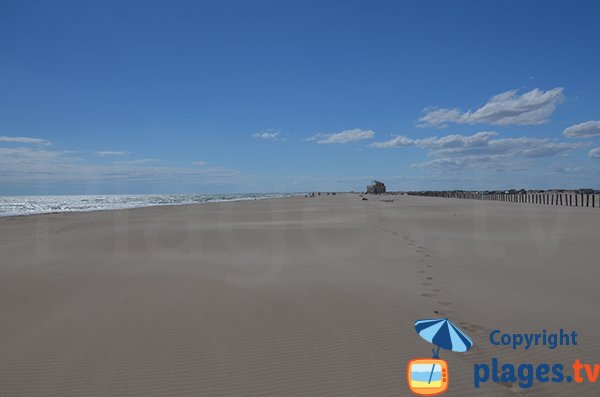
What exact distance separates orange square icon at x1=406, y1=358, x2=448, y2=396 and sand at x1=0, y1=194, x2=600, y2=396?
0.08 m

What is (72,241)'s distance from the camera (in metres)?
13.2

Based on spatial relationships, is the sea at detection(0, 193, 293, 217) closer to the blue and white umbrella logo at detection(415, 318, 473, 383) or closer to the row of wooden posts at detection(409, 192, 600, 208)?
the blue and white umbrella logo at detection(415, 318, 473, 383)

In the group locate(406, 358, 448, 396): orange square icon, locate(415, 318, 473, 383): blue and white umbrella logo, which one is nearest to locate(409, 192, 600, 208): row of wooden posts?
locate(415, 318, 473, 383): blue and white umbrella logo

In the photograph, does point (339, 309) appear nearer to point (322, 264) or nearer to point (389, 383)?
point (389, 383)

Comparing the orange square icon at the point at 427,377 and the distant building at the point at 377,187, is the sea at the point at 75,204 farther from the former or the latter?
the distant building at the point at 377,187

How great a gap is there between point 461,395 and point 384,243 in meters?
8.54

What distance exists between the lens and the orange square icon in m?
3.53

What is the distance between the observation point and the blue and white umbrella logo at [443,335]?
4.29 metres

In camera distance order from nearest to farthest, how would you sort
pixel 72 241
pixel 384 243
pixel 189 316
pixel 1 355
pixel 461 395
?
pixel 461 395, pixel 1 355, pixel 189 316, pixel 384 243, pixel 72 241

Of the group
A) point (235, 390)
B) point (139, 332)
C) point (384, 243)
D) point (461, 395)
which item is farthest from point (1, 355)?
point (384, 243)

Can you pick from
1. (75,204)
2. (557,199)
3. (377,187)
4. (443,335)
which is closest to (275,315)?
(443,335)

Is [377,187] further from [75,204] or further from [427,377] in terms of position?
[427,377]

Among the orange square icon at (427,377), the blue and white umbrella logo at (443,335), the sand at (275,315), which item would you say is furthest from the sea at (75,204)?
the orange square icon at (427,377)

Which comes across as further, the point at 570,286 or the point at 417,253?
the point at 417,253
